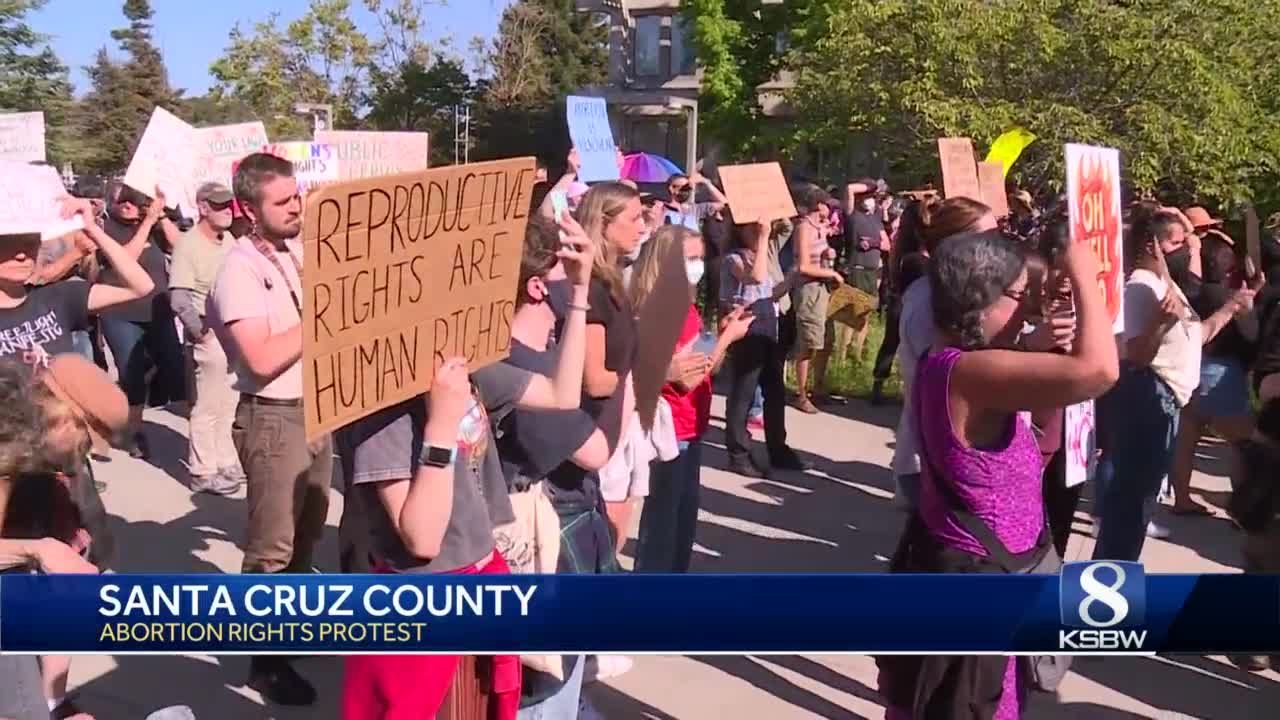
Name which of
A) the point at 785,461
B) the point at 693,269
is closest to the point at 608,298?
the point at 693,269

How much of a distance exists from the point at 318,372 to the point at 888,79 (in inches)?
797

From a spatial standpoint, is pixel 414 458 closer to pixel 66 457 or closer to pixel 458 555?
pixel 458 555

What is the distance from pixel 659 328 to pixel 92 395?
5.11ft

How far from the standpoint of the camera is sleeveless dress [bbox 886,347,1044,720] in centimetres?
317

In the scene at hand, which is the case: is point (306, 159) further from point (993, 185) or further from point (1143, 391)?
point (1143, 391)

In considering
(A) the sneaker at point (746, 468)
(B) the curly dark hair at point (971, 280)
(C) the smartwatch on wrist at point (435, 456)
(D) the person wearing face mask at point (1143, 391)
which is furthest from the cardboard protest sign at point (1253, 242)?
(C) the smartwatch on wrist at point (435, 456)

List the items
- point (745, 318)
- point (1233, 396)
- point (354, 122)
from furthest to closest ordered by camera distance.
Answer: point (354, 122) < point (1233, 396) < point (745, 318)

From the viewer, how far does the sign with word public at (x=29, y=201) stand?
3793 millimetres

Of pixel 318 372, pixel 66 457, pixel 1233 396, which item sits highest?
pixel 318 372

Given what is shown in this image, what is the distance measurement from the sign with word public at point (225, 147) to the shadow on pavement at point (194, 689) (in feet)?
12.2

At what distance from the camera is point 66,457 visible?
112 inches

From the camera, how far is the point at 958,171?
20.4ft

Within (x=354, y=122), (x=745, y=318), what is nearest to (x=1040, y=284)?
(x=745, y=318)

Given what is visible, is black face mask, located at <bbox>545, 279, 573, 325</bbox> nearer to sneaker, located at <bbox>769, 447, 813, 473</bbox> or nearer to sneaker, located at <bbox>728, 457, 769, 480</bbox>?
sneaker, located at <bbox>728, 457, 769, 480</bbox>
